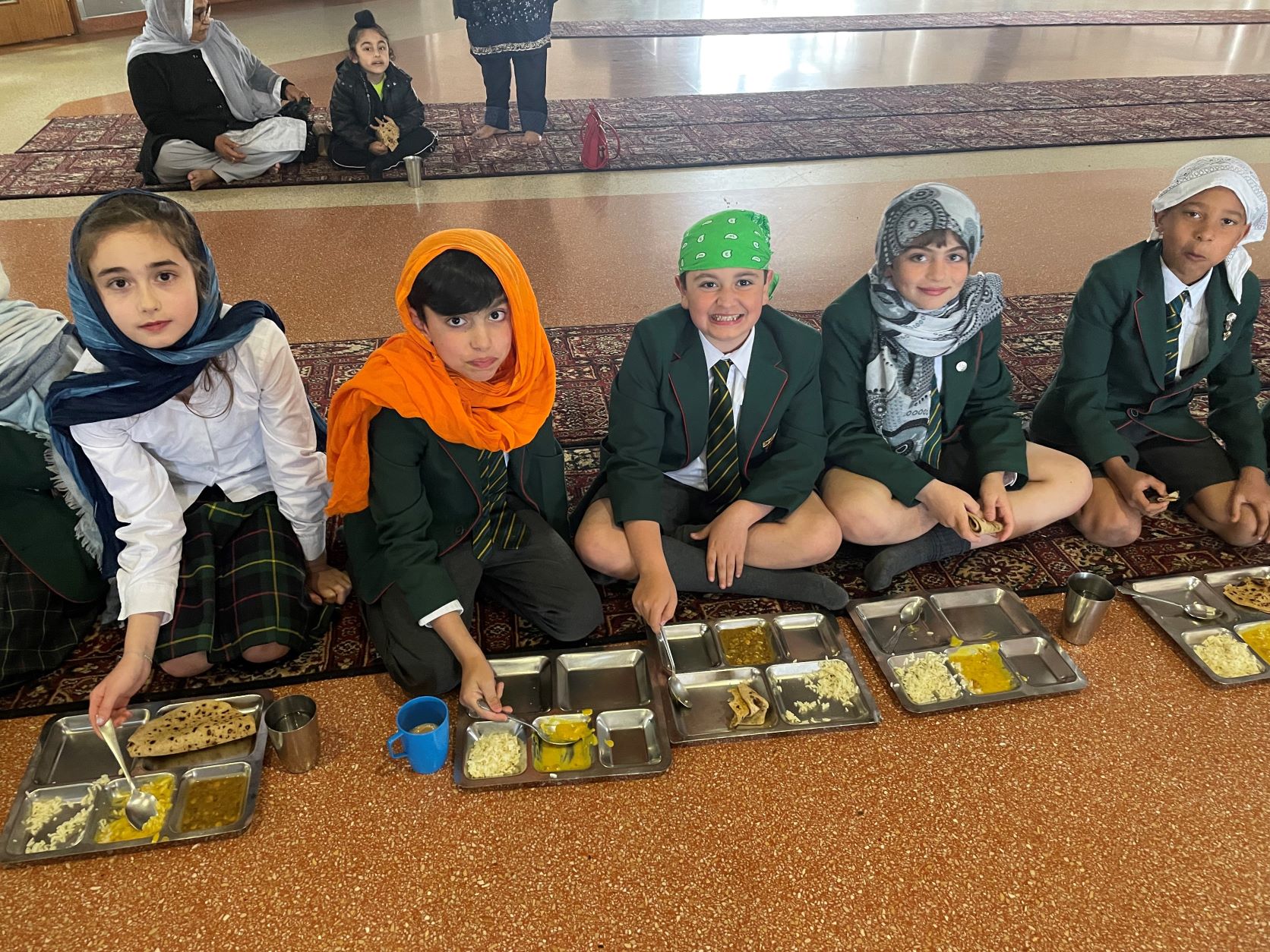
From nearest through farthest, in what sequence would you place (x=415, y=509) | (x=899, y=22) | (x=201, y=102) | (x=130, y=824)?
(x=130, y=824) < (x=415, y=509) < (x=201, y=102) < (x=899, y=22)

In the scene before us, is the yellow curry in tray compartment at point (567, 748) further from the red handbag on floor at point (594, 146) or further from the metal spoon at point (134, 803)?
the red handbag on floor at point (594, 146)

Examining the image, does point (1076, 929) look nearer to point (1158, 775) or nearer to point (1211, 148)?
point (1158, 775)

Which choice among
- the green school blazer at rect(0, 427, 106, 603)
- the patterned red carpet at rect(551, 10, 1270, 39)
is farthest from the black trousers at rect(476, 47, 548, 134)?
the green school blazer at rect(0, 427, 106, 603)

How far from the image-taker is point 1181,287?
6.25ft

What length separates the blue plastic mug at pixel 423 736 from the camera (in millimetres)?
1419

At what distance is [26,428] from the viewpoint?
1.63 m

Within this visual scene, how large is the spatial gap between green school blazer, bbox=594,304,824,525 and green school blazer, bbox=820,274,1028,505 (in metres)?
0.09

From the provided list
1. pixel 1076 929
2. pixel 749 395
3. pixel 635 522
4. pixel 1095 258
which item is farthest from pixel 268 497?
pixel 1095 258

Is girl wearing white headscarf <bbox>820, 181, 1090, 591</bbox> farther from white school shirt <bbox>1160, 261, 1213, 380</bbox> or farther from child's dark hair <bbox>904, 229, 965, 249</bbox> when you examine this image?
white school shirt <bbox>1160, 261, 1213, 380</bbox>

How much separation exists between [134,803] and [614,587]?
0.94m

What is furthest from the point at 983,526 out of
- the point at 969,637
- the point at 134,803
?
the point at 134,803

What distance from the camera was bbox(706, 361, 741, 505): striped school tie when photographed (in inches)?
68.0

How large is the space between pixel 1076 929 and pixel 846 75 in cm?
608

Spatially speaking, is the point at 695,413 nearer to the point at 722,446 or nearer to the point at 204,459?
the point at 722,446
